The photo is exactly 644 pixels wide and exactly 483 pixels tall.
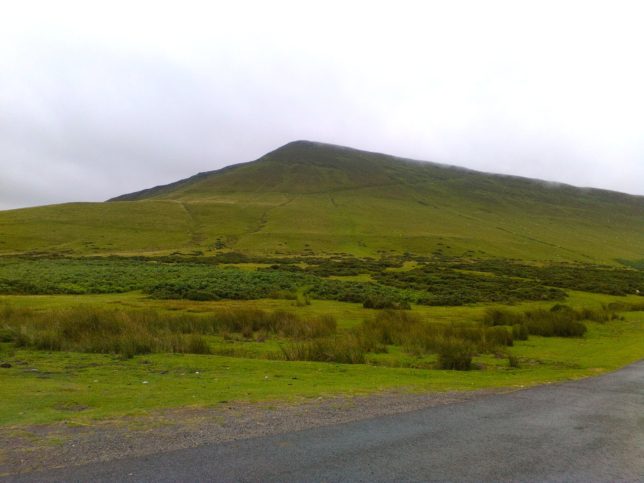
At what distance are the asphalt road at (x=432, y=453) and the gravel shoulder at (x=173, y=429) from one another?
0.33 meters

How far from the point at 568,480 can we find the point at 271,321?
59.9ft

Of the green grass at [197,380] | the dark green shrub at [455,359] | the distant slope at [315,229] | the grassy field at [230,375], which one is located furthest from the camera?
the distant slope at [315,229]

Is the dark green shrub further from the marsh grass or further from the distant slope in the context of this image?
the distant slope

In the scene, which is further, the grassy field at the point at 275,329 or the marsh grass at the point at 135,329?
the marsh grass at the point at 135,329

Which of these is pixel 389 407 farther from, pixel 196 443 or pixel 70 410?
pixel 70 410

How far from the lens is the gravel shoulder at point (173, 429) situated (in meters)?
7.62

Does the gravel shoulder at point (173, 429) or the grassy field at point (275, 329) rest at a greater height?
the gravel shoulder at point (173, 429)

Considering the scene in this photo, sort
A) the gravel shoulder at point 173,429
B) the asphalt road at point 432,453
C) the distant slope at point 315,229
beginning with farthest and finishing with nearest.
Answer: the distant slope at point 315,229 → the gravel shoulder at point 173,429 → the asphalt road at point 432,453

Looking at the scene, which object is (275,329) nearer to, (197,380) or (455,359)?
(455,359)

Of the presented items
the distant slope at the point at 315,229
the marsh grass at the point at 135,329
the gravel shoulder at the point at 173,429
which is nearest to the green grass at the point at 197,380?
the gravel shoulder at the point at 173,429

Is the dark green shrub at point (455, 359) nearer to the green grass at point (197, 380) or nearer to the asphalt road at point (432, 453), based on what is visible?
the green grass at point (197, 380)

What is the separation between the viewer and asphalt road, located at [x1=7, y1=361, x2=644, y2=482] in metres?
7.12

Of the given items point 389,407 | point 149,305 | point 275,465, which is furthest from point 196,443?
point 149,305

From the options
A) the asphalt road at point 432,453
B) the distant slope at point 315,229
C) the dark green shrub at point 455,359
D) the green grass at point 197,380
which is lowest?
the dark green shrub at point 455,359
